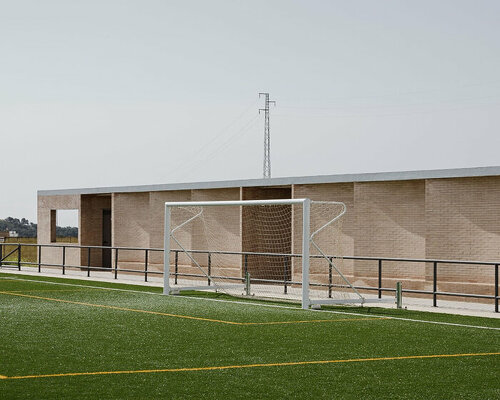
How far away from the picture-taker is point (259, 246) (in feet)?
95.6

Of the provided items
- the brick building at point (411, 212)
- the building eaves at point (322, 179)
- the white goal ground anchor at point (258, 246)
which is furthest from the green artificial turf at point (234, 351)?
the white goal ground anchor at point (258, 246)

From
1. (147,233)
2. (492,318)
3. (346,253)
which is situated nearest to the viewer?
(492,318)

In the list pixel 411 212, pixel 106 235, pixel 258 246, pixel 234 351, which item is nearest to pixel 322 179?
pixel 411 212

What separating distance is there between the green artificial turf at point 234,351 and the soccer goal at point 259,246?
5950 mm

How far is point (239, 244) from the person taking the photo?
29.4 metres

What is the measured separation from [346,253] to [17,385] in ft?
58.7

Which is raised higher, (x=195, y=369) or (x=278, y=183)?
(x=278, y=183)

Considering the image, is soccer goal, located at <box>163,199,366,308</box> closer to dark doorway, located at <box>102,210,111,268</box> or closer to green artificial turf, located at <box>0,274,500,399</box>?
dark doorway, located at <box>102,210,111,268</box>

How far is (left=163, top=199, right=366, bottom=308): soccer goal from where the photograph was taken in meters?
24.6

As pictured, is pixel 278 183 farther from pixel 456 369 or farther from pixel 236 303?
pixel 456 369

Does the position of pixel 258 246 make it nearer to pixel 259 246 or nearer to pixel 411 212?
pixel 259 246

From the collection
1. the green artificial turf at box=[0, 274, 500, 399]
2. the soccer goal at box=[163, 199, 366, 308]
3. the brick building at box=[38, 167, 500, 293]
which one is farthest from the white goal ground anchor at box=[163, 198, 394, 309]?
the green artificial turf at box=[0, 274, 500, 399]

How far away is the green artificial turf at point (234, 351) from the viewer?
8891 millimetres

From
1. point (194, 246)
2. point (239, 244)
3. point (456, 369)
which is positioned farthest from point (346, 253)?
point (456, 369)
